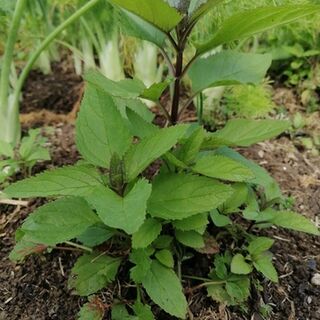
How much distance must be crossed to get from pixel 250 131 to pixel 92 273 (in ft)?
1.40

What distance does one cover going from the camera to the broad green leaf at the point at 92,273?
102 cm

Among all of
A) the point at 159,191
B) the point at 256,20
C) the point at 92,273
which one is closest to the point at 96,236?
the point at 92,273

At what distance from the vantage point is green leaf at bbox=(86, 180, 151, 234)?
80 cm

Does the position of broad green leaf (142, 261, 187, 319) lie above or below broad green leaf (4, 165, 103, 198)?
below

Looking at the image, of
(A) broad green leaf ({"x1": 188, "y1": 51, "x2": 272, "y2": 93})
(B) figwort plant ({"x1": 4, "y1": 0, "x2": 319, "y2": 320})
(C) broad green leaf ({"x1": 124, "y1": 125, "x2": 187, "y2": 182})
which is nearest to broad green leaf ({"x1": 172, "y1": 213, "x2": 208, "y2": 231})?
(B) figwort plant ({"x1": 4, "y1": 0, "x2": 319, "y2": 320})

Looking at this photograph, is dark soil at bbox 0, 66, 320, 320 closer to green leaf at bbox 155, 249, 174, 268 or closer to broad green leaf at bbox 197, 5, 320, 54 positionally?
green leaf at bbox 155, 249, 174, 268

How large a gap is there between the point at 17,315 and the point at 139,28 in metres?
0.64

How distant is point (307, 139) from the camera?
5.67ft

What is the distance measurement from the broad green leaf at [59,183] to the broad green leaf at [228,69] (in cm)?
32

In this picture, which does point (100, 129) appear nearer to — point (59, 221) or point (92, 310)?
point (59, 221)

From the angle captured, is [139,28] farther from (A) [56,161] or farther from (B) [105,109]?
(A) [56,161]

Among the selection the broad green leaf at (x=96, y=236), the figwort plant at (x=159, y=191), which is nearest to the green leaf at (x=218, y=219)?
the figwort plant at (x=159, y=191)

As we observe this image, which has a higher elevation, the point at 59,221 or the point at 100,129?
the point at 100,129

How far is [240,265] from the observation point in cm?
107
